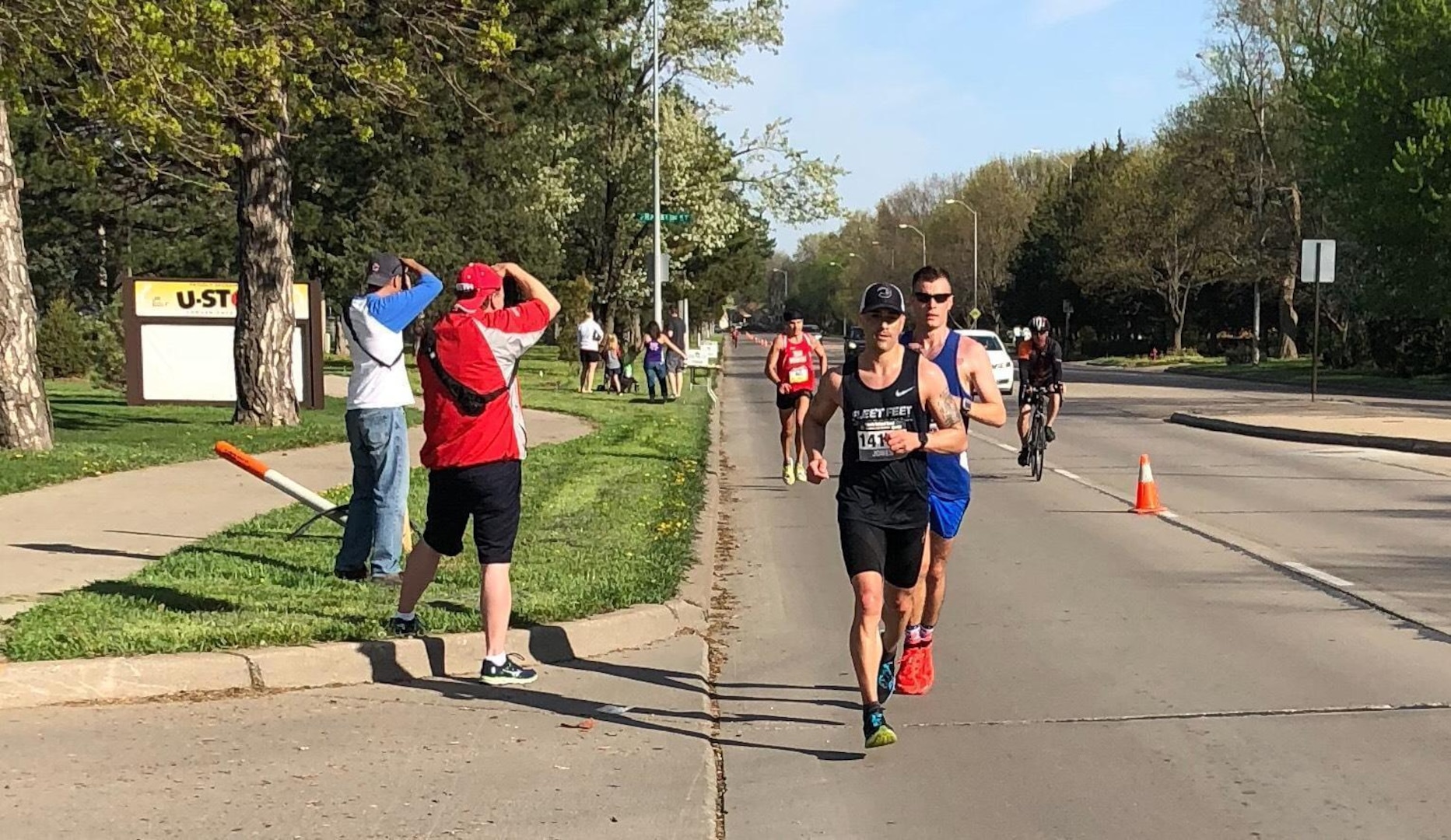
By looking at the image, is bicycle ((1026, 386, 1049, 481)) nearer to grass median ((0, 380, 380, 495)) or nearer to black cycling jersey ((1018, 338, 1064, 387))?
black cycling jersey ((1018, 338, 1064, 387))

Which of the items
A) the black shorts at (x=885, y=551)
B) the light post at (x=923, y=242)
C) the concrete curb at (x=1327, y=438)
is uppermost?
the light post at (x=923, y=242)

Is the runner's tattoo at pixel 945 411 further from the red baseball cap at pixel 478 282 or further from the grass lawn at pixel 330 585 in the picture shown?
the grass lawn at pixel 330 585

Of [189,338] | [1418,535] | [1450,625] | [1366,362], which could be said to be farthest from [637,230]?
[1450,625]

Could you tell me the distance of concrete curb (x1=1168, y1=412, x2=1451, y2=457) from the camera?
19766 millimetres

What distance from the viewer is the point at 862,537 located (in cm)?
604

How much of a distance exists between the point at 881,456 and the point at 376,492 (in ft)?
12.1

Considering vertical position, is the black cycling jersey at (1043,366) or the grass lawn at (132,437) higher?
the black cycling jersey at (1043,366)

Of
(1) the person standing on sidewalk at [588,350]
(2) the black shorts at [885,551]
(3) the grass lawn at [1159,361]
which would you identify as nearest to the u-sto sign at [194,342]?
(1) the person standing on sidewalk at [588,350]

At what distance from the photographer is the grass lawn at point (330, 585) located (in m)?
7.24

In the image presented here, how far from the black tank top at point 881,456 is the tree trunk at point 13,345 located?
12280 millimetres

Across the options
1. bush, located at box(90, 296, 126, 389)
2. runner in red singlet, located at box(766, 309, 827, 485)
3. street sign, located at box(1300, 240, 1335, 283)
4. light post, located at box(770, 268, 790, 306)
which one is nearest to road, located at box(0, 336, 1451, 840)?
runner in red singlet, located at box(766, 309, 827, 485)

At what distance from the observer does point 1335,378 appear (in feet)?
148

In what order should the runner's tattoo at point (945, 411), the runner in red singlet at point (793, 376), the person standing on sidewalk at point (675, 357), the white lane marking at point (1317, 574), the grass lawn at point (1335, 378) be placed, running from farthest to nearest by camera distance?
the grass lawn at point (1335, 378)
the person standing on sidewalk at point (675, 357)
the runner in red singlet at point (793, 376)
the white lane marking at point (1317, 574)
the runner's tattoo at point (945, 411)

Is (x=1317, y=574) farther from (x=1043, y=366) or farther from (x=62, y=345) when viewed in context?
(x=62, y=345)
